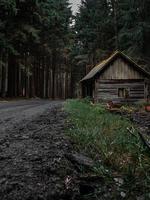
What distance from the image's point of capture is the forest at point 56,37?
3762 centimetres

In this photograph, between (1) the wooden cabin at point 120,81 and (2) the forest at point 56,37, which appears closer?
(1) the wooden cabin at point 120,81

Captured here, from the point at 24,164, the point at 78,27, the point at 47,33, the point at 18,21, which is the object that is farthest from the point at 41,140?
the point at 78,27

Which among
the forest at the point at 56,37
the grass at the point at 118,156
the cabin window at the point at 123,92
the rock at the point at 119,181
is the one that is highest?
the forest at the point at 56,37

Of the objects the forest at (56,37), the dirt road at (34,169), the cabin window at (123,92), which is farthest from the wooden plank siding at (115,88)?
the dirt road at (34,169)

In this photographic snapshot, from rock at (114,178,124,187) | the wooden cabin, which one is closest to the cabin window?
the wooden cabin

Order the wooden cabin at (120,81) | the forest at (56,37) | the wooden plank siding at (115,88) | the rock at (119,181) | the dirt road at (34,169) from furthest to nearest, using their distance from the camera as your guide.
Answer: the forest at (56,37) < the wooden plank siding at (115,88) < the wooden cabin at (120,81) < the rock at (119,181) < the dirt road at (34,169)

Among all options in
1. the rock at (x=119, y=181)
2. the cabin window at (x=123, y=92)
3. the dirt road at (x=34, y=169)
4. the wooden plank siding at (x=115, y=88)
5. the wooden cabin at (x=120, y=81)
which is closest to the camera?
the dirt road at (x=34, y=169)

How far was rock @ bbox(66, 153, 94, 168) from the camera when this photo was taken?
529 centimetres

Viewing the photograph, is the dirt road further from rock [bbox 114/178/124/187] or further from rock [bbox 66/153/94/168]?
rock [bbox 114/178/124/187]

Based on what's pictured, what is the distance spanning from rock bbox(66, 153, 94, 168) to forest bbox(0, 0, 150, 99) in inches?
1146

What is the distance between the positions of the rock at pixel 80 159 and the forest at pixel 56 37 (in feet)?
95.5

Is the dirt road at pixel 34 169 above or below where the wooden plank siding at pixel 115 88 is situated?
below

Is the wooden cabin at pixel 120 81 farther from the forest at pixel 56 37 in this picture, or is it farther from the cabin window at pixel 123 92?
the forest at pixel 56 37

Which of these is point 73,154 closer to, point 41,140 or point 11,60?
point 41,140
